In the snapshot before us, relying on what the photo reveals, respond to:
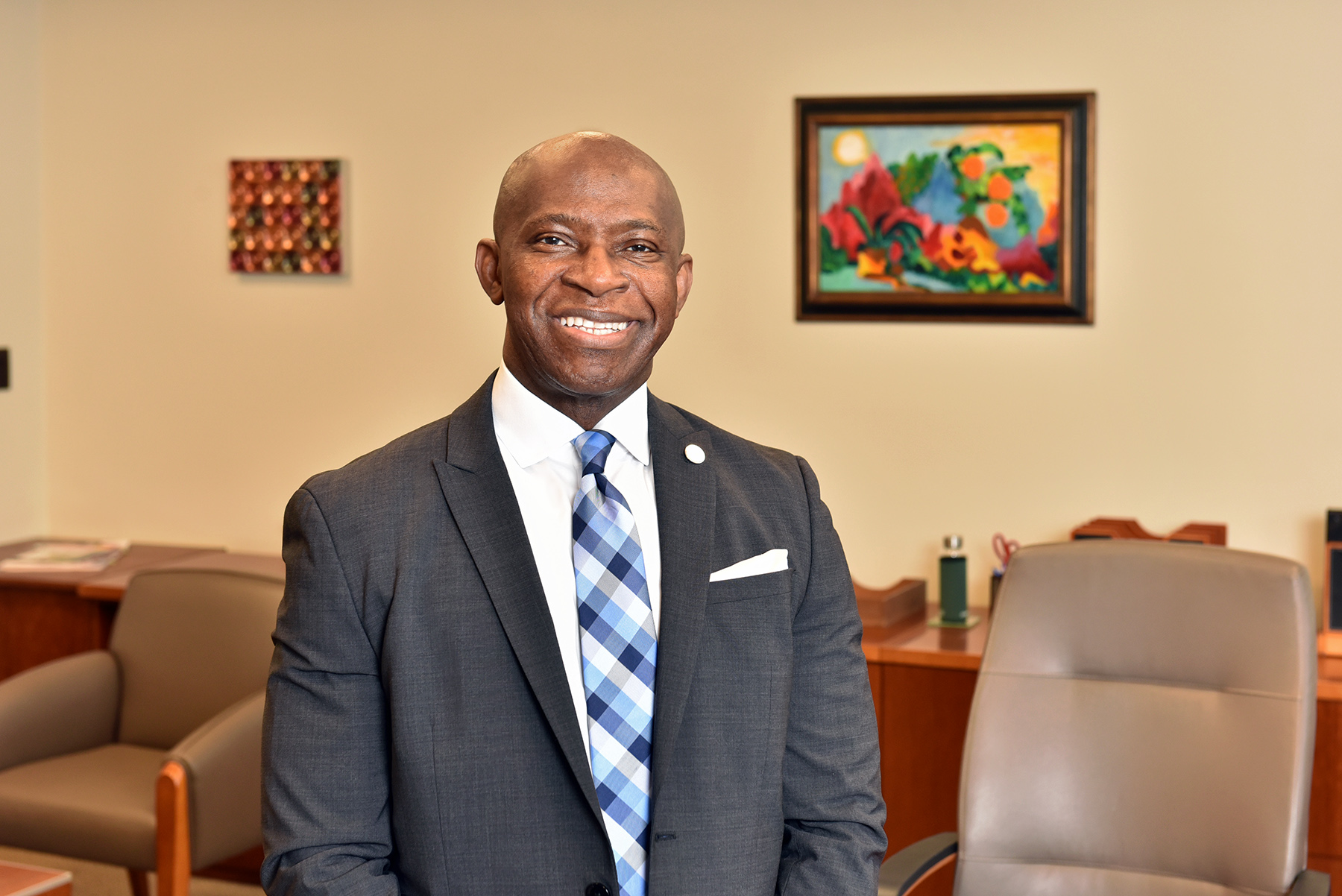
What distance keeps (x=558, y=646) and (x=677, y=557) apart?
0.17 m

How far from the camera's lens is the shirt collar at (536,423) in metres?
1.46

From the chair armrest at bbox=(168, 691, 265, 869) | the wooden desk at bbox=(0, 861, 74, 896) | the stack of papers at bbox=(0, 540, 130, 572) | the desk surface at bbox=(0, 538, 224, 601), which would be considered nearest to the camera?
the wooden desk at bbox=(0, 861, 74, 896)

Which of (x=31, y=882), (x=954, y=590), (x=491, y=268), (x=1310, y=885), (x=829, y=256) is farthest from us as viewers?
(x=829, y=256)

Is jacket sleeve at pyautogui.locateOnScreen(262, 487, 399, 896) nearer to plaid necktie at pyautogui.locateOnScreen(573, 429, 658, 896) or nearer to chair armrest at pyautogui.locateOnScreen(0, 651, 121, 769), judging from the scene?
plaid necktie at pyautogui.locateOnScreen(573, 429, 658, 896)

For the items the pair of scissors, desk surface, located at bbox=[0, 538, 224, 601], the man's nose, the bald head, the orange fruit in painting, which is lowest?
desk surface, located at bbox=[0, 538, 224, 601]

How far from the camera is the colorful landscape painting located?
3344 mm

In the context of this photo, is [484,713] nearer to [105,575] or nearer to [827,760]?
[827,760]

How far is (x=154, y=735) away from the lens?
3.43 meters

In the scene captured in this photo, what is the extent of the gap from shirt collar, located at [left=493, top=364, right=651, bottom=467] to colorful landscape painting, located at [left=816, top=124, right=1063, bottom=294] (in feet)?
6.81

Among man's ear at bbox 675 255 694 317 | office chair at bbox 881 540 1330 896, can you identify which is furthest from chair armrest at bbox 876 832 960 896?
man's ear at bbox 675 255 694 317

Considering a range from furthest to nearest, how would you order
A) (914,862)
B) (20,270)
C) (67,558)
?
(20,270) → (67,558) → (914,862)

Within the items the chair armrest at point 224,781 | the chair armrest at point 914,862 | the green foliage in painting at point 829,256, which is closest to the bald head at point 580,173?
the chair armrest at point 914,862

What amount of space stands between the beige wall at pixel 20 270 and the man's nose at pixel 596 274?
3.38m

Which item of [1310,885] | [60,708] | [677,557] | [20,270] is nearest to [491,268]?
[677,557]
